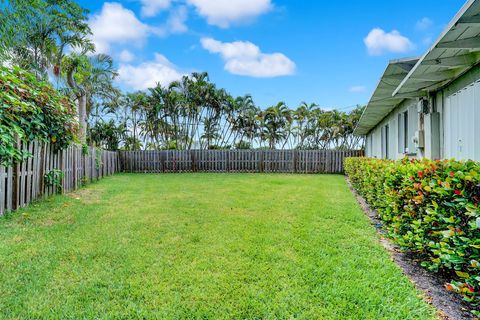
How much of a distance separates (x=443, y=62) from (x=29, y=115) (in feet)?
22.1

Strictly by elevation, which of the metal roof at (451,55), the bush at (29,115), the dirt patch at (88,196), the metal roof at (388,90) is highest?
the metal roof at (388,90)

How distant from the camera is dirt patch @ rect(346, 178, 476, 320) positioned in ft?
6.49

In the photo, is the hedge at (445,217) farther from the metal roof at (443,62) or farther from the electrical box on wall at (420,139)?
the electrical box on wall at (420,139)

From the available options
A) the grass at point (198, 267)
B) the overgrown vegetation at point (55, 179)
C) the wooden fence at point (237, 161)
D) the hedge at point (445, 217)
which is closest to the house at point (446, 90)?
the hedge at point (445, 217)

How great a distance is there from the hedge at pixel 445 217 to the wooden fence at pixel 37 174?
590cm

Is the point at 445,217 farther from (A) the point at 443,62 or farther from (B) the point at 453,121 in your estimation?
(B) the point at 453,121

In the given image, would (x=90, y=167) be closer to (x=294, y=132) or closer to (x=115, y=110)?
(x=115, y=110)

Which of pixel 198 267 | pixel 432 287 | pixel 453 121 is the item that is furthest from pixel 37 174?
pixel 453 121

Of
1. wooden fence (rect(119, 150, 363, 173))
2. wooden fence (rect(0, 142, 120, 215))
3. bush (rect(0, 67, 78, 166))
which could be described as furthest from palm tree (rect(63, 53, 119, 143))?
bush (rect(0, 67, 78, 166))

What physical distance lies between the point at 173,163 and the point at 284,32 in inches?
377

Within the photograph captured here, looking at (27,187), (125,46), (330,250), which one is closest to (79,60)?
(125,46)

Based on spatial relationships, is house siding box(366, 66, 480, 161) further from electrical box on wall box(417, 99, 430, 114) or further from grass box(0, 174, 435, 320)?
grass box(0, 174, 435, 320)

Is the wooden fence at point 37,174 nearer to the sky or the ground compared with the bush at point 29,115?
nearer to the ground

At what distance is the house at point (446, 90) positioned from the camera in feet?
9.61
